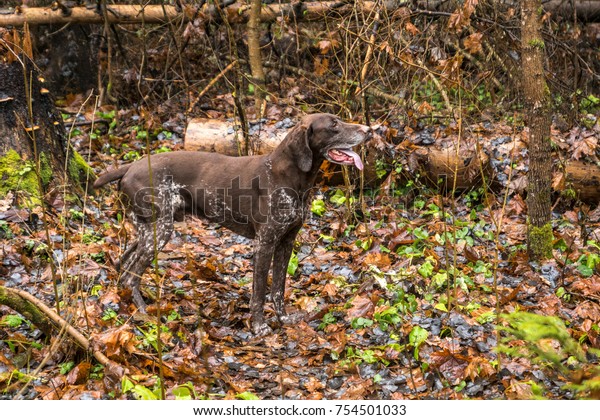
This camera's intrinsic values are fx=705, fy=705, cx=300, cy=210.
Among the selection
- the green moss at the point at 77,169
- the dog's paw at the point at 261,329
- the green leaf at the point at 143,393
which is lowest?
the dog's paw at the point at 261,329

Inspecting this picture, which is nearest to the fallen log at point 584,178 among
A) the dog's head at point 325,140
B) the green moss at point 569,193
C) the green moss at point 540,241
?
the green moss at point 569,193

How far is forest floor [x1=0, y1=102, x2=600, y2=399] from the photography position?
17.2 ft

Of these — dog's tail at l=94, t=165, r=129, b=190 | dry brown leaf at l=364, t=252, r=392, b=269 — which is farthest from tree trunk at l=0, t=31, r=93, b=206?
dry brown leaf at l=364, t=252, r=392, b=269

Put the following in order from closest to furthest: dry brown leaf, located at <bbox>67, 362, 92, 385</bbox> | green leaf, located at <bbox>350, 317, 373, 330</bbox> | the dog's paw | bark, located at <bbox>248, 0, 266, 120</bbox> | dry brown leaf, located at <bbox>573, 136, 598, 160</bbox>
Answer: dry brown leaf, located at <bbox>67, 362, 92, 385</bbox>
green leaf, located at <bbox>350, 317, 373, 330</bbox>
the dog's paw
dry brown leaf, located at <bbox>573, 136, 598, 160</bbox>
bark, located at <bbox>248, 0, 266, 120</bbox>

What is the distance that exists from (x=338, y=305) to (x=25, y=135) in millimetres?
3992

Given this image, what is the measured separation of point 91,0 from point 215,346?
8562 millimetres

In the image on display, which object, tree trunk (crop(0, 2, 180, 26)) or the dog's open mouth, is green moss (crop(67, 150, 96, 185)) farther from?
tree trunk (crop(0, 2, 180, 26))

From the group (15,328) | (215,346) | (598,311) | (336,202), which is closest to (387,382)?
(215,346)

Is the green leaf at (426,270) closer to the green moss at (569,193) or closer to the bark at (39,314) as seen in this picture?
the green moss at (569,193)

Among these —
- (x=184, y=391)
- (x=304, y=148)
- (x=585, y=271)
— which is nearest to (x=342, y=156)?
(x=304, y=148)

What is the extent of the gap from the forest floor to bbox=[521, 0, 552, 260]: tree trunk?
30cm

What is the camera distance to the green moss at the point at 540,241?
24.4ft

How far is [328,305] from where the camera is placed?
6.90m

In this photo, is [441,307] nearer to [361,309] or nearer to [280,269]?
[361,309]
